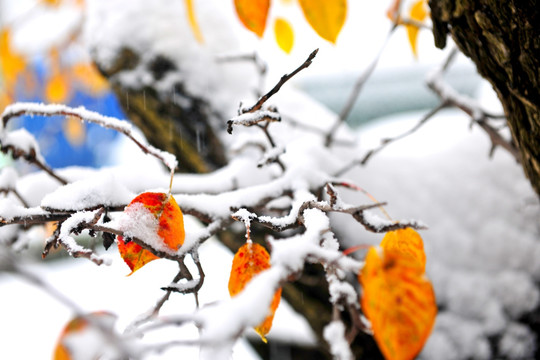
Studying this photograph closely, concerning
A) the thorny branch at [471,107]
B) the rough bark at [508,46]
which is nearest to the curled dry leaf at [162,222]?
the rough bark at [508,46]

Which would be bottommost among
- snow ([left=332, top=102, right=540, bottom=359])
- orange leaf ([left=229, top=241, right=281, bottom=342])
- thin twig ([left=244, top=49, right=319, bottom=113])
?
snow ([left=332, top=102, right=540, bottom=359])

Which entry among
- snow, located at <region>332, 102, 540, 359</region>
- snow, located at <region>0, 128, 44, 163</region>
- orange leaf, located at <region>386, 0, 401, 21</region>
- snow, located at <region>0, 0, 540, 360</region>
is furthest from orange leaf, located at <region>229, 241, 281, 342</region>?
orange leaf, located at <region>386, 0, 401, 21</region>

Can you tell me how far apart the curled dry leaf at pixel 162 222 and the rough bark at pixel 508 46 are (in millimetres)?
355

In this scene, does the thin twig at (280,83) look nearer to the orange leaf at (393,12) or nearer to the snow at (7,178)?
the snow at (7,178)

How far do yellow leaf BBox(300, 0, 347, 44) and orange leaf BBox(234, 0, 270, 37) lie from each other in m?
0.04

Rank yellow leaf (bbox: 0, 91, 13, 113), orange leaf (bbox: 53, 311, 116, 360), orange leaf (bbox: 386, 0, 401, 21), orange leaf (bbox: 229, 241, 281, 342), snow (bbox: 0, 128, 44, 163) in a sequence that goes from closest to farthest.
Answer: orange leaf (bbox: 53, 311, 116, 360) → orange leaf (bbox: 229, 241, 281, 342) → snow (bbox: 0, 128, 44, 163) → orange leaf (bbox: 386, 0, 401, 21) → yellow leaf (bbox: 0, 91, 13, 113)

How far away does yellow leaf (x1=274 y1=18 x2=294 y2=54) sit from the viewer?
0.69 meters

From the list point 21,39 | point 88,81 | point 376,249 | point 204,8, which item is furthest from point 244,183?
point 21,39

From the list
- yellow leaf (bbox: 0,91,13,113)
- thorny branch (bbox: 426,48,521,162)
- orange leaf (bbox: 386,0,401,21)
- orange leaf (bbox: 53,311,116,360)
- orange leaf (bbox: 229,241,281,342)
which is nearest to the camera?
orange leaf (bbox: 53,311,116,360)

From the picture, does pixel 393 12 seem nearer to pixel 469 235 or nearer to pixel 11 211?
pixel 469 235

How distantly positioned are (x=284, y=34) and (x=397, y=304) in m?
0.55

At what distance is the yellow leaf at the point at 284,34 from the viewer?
69 cm

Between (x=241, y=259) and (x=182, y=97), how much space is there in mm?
614

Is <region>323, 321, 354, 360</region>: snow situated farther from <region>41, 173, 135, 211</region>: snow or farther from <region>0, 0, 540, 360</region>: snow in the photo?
<region>41, 173, 135, 211</region>: snow
